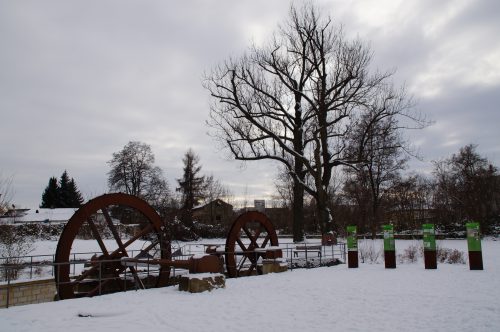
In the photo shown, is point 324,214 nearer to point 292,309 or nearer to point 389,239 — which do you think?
point 389,239

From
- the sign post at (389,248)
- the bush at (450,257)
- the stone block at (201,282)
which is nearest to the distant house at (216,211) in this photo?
the bush at (450,257)

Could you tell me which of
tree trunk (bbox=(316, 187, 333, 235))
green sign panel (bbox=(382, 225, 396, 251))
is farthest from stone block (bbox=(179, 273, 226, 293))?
tree trunk (bbox=(316, 187, 333, 235))

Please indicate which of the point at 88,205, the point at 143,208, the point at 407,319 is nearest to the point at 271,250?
the point at 143,208

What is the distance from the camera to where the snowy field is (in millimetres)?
7605

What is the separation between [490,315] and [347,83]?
2192 cm

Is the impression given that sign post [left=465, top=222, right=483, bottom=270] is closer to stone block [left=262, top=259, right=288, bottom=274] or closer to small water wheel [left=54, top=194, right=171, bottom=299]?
stone block [left=262, top=259, right=288, bottom=274]

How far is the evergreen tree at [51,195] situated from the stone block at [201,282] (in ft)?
221

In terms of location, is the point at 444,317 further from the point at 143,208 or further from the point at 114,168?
the point at 114,168

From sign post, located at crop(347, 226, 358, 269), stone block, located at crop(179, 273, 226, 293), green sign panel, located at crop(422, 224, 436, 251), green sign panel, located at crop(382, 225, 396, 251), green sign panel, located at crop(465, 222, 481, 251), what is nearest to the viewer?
stone block, located at crop(179, 273, 226, 293)

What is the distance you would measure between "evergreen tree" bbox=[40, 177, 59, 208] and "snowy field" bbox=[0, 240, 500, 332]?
67.8 m

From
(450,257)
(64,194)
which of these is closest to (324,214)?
(450,257)

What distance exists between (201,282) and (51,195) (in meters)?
69.7

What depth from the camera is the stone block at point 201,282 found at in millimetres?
11508

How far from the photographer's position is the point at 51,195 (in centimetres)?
7325
